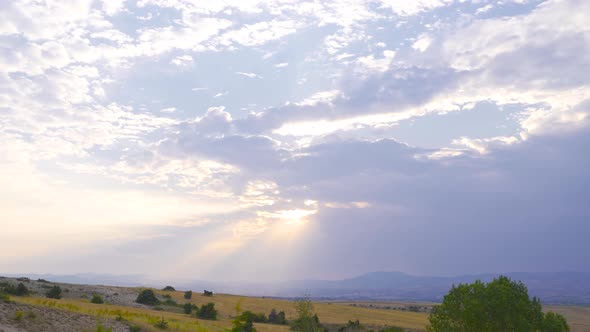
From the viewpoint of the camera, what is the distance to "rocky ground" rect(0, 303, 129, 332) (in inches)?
866

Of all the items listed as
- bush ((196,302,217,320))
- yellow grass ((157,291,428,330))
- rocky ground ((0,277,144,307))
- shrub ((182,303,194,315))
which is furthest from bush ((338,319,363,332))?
rocky ground ((0,277,144,307))

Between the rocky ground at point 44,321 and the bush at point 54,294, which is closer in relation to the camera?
the rocky ground at point 44,321

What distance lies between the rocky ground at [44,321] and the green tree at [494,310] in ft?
61.2

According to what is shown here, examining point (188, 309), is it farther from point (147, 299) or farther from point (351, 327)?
point (351, 327)

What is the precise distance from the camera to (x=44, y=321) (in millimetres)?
23453

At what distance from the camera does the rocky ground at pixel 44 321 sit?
21984 mm

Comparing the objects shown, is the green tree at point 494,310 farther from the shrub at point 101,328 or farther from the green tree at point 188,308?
the green tree at point 188,308

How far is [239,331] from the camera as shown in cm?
2736

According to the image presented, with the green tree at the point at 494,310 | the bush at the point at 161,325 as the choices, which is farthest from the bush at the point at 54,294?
the green tree at the point at 494,310

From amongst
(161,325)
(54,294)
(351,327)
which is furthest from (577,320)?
(54,294)

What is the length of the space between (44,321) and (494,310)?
75.6 feet

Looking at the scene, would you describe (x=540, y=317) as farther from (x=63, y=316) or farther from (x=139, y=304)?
(x=139, y=304)

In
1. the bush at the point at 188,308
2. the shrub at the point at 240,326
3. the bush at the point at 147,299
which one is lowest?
the bush at the point at 188,308

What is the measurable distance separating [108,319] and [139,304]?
19.7 m
